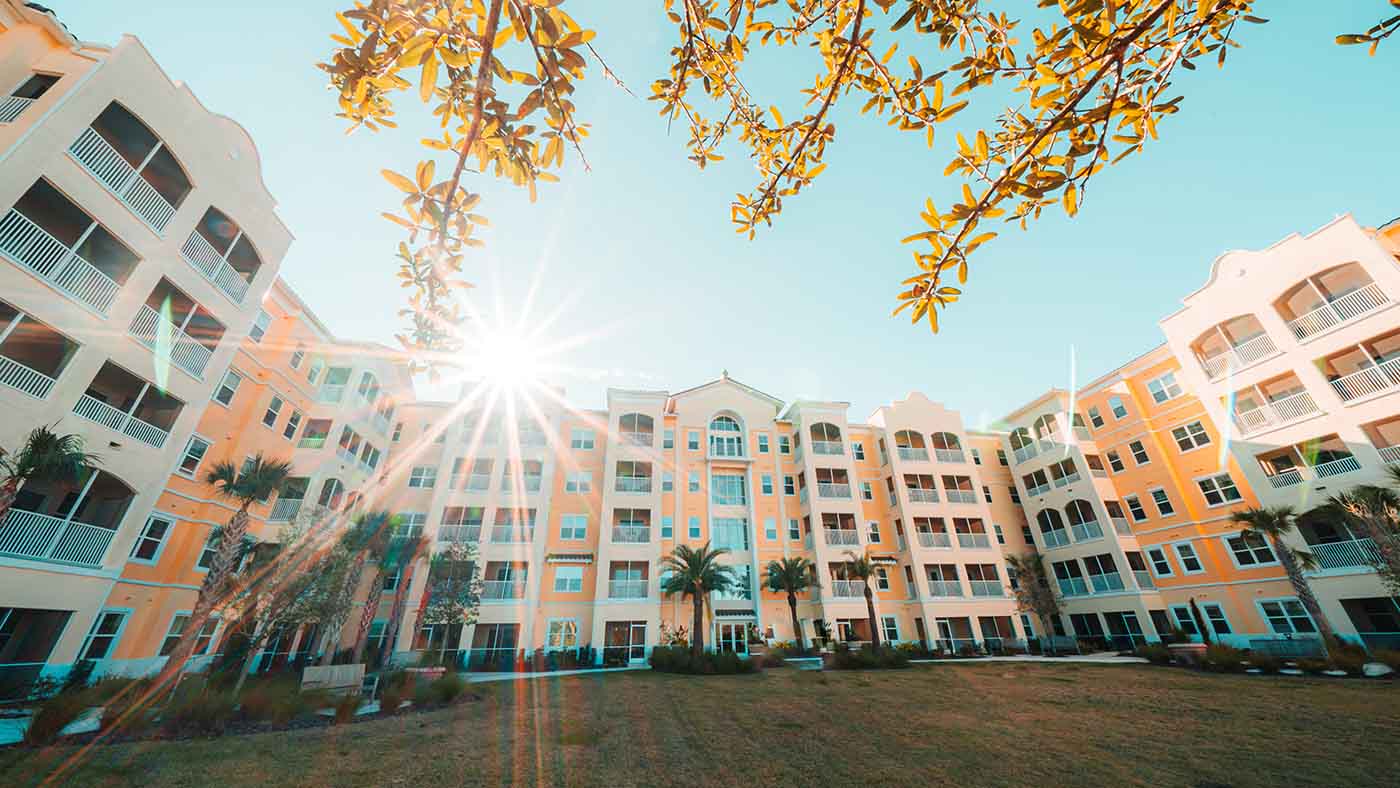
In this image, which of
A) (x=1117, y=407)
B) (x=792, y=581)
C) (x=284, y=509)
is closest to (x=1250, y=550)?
(x=1117, y=407)

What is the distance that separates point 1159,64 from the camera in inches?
92.7

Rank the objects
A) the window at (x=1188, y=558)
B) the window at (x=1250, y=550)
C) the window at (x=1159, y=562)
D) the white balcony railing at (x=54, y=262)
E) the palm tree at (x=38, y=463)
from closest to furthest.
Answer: the palm tree at (x=38, y=463) → the white balcony railing at (x=54, y=262) → the window at (x=1250, y=550) → the window at (x=1188, y=558) → the window at (x=1159, y=562)

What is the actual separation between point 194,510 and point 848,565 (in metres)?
30.9

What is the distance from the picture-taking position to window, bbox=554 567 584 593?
27688mm

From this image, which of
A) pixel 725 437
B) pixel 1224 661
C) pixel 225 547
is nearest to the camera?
pixel 225 547

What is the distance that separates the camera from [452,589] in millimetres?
23328

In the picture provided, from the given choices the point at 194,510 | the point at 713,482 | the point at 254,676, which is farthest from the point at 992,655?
the point at 194,510

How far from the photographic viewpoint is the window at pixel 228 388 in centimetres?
1996

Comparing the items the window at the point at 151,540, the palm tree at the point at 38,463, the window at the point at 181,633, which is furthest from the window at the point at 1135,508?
the window at the point at 151,540

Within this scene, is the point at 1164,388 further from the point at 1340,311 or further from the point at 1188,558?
the point at 1188,558

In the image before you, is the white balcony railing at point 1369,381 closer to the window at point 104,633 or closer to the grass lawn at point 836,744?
the grass lawn at point 836,744

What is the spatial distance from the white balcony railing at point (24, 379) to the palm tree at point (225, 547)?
204 inches

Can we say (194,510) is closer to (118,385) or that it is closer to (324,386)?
(118,385)

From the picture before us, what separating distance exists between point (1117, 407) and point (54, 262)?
4766 cm
